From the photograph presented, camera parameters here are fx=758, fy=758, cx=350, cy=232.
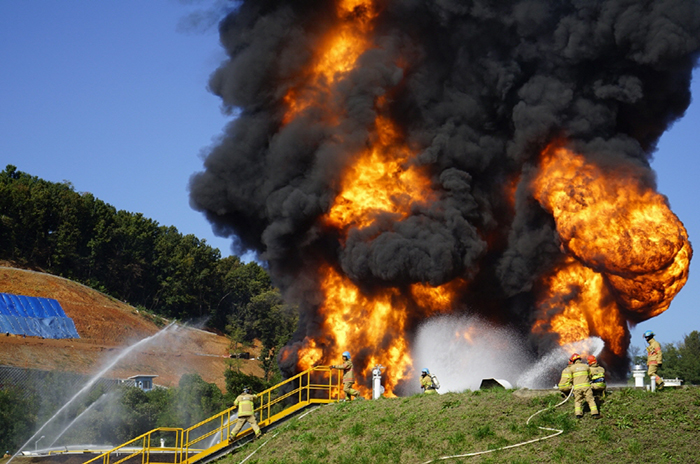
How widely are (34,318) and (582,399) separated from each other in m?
78.7

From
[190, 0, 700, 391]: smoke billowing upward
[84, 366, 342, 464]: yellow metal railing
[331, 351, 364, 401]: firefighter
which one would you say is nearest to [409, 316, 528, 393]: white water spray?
[190, 0, 700, 391]: smoke billowing upward

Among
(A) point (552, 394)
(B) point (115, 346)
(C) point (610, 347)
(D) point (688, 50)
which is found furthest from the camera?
(B) point (115, 346)

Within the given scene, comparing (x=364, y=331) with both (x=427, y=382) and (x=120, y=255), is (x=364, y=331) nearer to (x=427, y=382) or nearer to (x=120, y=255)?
(x=427, y=382)

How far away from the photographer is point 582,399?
21453mm

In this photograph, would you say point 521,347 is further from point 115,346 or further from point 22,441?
point 115,346

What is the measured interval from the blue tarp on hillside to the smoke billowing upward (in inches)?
1860

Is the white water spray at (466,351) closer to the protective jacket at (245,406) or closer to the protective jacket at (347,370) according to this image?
the protective jacket at (347,370)

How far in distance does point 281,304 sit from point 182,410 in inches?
2355

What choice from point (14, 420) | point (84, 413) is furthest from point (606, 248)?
point (14, 420)

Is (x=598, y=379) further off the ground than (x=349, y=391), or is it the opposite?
(x=349, y=391)

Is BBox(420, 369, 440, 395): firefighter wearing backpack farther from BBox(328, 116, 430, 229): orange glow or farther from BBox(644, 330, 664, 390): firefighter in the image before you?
BBox(328, 116, 430, 229): orange glow

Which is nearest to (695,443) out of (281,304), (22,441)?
(22,441)

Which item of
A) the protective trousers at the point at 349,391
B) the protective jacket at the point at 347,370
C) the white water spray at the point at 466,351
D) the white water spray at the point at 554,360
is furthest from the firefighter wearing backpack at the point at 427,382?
the white water spray at the point at 466,351

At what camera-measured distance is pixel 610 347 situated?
1577 inches
